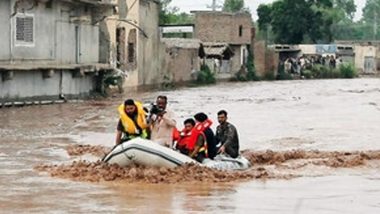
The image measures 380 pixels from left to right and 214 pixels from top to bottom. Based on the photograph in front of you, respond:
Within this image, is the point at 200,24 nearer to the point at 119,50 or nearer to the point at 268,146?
the point at 119,50

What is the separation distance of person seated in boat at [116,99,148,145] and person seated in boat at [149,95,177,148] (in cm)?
14

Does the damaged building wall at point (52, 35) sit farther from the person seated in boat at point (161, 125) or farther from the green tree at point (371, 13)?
the green tree at point (371, 13)

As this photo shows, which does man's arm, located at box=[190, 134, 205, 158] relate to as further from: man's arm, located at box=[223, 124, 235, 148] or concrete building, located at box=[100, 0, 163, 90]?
concrete building, located at box=[100, 0, 163, 90]

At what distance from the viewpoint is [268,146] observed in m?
20.7

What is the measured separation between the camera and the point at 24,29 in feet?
106

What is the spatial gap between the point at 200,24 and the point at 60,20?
33.0 m

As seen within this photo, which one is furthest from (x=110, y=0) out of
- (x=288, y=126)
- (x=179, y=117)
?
(x=288, y=126)

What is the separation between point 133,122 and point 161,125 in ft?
1.55

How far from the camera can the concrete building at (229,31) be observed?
223 feet

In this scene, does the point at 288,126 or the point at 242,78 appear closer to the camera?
the point at 288,126

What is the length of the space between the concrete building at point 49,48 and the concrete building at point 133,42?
2777 millimetres

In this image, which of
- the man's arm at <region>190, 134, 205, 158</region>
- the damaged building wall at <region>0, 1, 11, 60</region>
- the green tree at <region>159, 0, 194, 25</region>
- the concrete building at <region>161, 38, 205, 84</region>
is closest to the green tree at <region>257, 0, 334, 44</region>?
the green tree at <region>159, 0, 194, 25</region>

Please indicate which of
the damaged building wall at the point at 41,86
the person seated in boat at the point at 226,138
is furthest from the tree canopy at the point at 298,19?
the person seated in boat at the point at 226,138

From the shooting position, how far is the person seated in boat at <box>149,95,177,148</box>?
1513 cm
